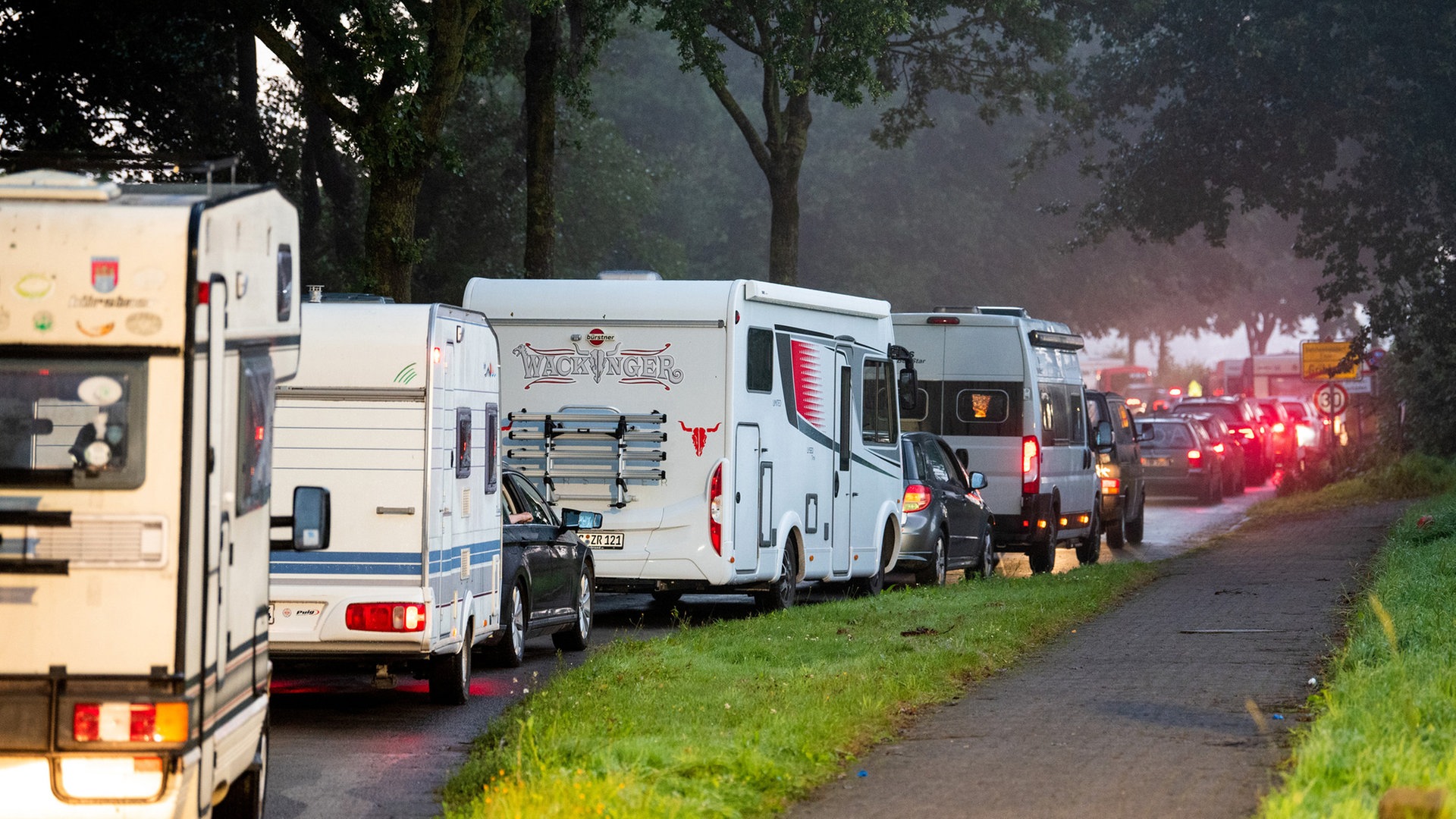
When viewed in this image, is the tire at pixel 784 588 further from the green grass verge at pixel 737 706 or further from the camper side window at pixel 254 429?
the camper side window at pixel 254 429

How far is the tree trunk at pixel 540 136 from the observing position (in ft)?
74.2

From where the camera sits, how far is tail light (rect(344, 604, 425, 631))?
10.6m

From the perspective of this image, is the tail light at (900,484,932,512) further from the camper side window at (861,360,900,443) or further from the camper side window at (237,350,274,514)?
the camper side window at (237,350,274,514)

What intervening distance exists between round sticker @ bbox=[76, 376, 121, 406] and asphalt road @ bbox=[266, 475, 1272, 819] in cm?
272

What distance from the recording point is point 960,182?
57875 millimetres

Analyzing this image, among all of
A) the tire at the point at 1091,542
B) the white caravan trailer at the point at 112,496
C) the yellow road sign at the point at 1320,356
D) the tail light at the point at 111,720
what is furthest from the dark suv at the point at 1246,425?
the tail light at the point at 111,720

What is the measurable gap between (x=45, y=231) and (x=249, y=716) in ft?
6.46

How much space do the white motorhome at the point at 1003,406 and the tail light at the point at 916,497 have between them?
1.10m

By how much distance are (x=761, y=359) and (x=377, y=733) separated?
6.20 m

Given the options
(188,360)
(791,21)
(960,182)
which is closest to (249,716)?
(188,360)

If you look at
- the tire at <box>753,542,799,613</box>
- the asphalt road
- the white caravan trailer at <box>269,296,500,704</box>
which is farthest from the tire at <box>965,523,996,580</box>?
the white caravan trailer at <box>269,296,500,704</box>

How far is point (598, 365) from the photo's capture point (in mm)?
15359

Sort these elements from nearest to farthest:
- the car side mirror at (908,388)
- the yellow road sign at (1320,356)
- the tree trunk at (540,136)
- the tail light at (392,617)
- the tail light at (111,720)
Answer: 1. the tail light at (111,720)
2. the tail light at (392,617)
3. the car side mirror at (908,388)
4. the tree trunk at (540,136)
5. the yellow road sign at (1320,356)

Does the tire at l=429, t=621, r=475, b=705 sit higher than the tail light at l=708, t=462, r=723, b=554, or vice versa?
the tail light at l=708, t=462, r=723, b=554
